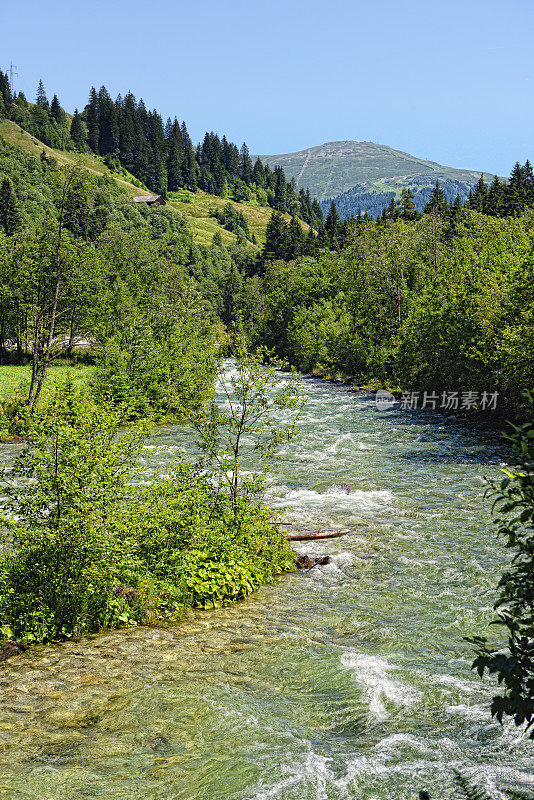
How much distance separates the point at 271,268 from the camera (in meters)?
155

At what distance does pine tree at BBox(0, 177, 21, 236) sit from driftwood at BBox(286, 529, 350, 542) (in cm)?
12372

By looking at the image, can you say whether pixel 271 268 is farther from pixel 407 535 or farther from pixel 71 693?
pixel 71 693

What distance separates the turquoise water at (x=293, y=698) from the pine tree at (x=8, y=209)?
126133 millimetres

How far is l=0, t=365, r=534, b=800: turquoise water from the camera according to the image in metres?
8.18

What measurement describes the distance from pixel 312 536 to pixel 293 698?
31.1 feet

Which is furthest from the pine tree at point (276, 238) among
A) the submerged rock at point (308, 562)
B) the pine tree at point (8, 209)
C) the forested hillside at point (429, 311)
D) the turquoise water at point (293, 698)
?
the submerged rock at point (308, 562)

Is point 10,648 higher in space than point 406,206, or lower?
lower

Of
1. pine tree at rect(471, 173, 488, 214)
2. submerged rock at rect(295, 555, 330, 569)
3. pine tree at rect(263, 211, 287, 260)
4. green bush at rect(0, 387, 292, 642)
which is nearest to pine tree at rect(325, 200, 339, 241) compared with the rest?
pine tree at rect(263, 211, 287, 260)

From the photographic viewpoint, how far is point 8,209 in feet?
419

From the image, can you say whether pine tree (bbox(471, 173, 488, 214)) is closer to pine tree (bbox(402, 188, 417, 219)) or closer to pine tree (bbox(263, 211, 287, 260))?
pine tree (bbox(402, 188, 417, 219))

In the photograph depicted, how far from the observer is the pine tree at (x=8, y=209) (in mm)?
126188

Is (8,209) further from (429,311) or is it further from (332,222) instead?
(429,311)

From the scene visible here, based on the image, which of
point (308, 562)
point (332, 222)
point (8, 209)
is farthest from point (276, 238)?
point (308, 562)

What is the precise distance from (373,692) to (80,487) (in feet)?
22.3
